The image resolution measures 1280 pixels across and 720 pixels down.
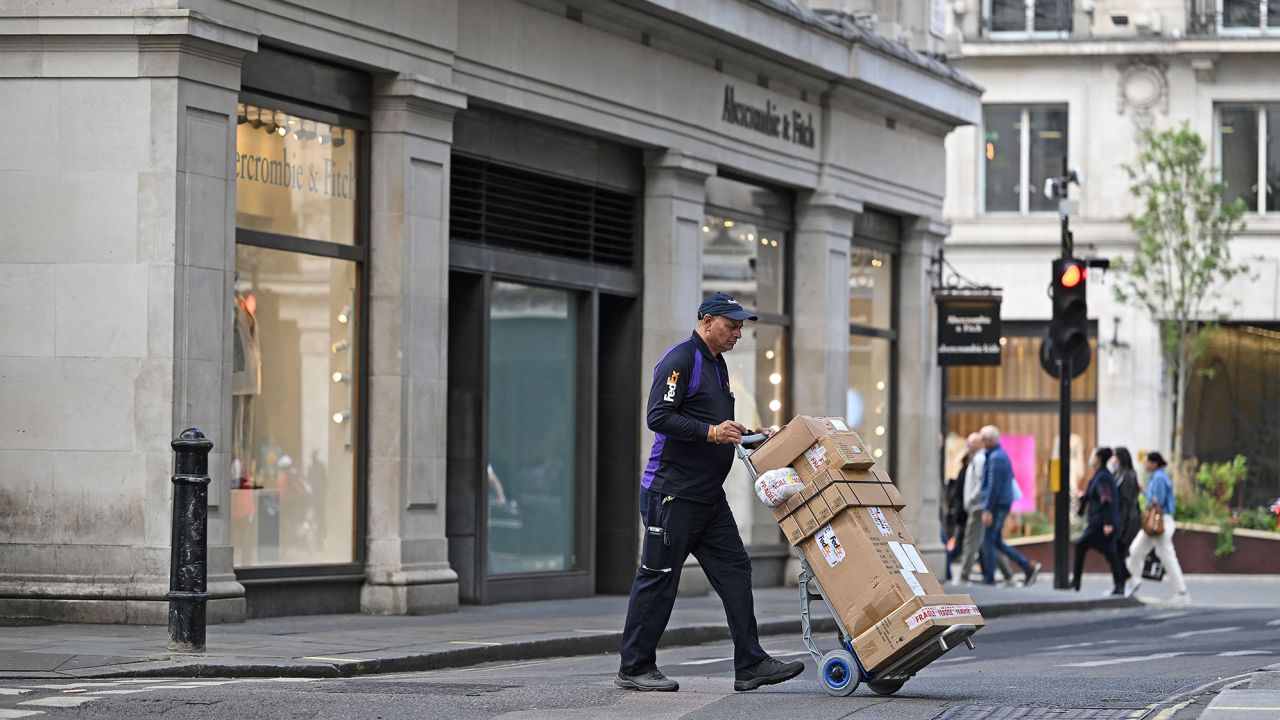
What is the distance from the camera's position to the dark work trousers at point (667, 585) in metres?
10.5

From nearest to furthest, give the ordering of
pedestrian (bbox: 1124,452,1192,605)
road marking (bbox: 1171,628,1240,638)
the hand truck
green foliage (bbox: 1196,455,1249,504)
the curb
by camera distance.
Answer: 1. the hand truck
2. the curb
3. road marking (bbox: 1171,628,1240,638)
4. pedestrian (bbox: 1124,452,1192,605)
5. green foliage (bbox: 1196,455,1249,504)

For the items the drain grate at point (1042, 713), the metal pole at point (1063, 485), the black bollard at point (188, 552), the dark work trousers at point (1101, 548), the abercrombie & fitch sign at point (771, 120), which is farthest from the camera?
the dark work trousers at point (1101, 548)

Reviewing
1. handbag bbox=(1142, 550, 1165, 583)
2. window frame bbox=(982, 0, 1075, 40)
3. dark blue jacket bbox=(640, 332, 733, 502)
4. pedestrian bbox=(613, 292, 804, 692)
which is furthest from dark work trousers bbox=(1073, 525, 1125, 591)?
window frame bbox=(982, 0, 1075, 40)

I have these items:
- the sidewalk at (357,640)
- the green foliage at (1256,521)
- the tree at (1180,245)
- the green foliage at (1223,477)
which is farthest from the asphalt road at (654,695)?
the tree at (1180,245)

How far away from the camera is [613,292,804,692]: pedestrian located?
10.4 metres

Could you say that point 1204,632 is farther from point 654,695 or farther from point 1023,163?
point 1023,163

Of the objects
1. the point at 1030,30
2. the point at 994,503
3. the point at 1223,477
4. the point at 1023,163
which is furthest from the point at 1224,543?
the point at 1030,30

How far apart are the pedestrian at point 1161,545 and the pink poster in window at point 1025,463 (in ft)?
49.7

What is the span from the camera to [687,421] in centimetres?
1041

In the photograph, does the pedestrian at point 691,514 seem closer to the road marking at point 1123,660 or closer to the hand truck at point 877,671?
the hand truck at point 877,671

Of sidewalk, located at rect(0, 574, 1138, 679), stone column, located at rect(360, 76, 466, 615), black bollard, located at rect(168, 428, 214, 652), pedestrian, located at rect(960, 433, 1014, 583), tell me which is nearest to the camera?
sidewalk, located at rect(0, 574, 1138, 679)

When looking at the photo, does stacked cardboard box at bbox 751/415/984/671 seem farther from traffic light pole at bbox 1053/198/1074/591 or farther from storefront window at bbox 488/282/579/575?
traffic light pole at bbox 1053/198/1074/591

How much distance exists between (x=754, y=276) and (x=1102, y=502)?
5.30 meters

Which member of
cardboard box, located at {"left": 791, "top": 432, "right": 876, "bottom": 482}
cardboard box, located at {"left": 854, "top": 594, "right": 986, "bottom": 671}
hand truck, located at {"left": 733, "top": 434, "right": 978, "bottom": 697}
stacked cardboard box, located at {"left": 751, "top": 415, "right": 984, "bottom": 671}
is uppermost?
cardboard box, located at {"left": 791, "top": 432, "right": 876, "bottom": 482}
